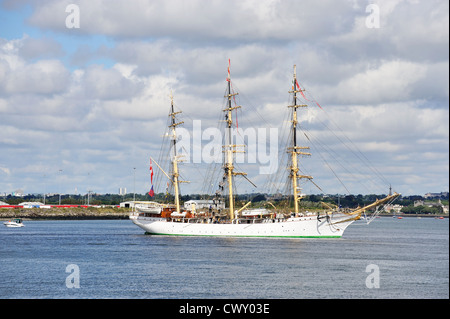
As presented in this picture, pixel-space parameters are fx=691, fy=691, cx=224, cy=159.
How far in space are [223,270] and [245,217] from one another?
5845cm

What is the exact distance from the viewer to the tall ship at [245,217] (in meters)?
117

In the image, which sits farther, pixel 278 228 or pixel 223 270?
pixel 278 228

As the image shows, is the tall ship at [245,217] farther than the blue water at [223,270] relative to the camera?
Yes

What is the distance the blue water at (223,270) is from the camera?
5884 cm

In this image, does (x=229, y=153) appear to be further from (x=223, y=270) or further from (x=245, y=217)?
(x=223, y=270)

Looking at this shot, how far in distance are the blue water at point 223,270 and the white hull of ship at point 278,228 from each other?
833 cm

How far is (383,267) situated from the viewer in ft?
251

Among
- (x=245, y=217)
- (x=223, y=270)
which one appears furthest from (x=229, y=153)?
(x=223, y=270)

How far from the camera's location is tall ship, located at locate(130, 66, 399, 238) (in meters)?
117

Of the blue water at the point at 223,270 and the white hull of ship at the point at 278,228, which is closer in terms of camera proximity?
the blue water at the point at 223,270

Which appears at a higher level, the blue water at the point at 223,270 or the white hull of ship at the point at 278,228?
the white hull of ship at the point at 278,228

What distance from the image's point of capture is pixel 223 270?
71.8 m

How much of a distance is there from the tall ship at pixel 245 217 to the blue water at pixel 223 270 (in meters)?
8.98
